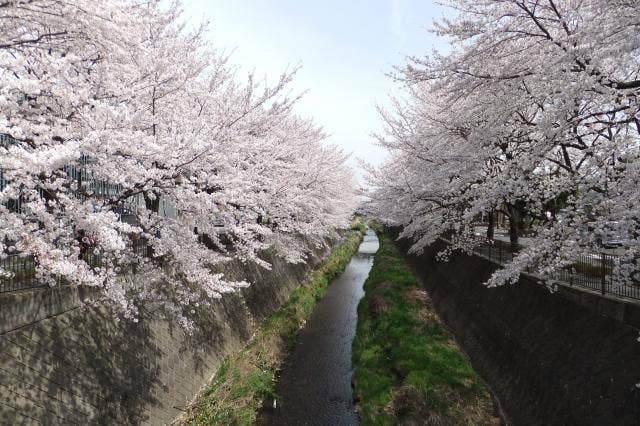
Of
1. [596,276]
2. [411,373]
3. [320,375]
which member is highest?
[596,276]

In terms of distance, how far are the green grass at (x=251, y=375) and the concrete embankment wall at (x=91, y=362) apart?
56cm

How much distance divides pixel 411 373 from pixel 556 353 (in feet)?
13.9

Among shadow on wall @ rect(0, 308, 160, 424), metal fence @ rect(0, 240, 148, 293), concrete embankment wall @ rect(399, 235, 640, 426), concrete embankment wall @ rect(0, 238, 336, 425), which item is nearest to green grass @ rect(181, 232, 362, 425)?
concrete embankment wall @ rect(0, 238, 336, 425)

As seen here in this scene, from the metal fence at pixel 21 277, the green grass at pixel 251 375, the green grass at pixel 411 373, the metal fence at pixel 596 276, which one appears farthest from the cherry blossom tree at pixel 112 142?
the metal fence at pixel 596 276

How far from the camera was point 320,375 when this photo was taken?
1355 centimetres

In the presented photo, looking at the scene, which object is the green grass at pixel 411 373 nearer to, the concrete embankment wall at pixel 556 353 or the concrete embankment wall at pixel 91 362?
the concrete embankment wall at pixel 556 353

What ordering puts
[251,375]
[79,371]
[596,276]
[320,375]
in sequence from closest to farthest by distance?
[79,371], [596,276], [251,375], [320,375]

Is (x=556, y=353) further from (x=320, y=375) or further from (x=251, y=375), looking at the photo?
(x=251, y=375)

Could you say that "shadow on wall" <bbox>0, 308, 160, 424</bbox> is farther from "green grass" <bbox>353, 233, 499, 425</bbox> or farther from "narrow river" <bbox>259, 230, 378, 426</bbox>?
"green grass" <bbox>353, 233, 499, 425</bbox>

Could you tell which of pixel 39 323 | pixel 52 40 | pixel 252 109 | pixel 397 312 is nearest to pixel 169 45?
pixel 252 109

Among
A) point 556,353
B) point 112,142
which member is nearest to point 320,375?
point 556,353

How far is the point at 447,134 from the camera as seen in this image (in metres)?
14.0

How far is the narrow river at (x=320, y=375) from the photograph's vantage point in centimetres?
1101

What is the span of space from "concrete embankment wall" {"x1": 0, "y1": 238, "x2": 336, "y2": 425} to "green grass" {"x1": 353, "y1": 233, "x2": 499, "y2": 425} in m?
5.16
